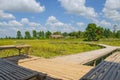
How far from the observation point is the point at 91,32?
35.6m

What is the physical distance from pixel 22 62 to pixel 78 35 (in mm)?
52615

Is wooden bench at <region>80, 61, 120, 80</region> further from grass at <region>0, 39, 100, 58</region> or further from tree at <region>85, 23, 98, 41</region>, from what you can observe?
tree at <region>85, 23, 98, 41</region>

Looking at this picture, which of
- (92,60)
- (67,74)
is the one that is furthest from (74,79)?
(92,60)

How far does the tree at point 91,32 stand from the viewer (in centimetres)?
3556

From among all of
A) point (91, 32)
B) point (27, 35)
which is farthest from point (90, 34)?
point (27, 35)

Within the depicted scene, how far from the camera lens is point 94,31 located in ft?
116

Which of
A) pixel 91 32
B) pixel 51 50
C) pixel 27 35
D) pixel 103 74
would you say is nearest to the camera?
pixel 103 74

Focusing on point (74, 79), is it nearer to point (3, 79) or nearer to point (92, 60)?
point (3, 79)

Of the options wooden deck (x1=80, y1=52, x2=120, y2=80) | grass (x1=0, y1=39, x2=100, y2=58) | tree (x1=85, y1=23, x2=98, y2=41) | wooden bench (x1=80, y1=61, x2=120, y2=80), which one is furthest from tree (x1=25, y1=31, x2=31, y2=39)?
wooden bench (x1=80, y1=61, x2=120, y2=80)

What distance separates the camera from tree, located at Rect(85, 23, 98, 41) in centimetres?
3556

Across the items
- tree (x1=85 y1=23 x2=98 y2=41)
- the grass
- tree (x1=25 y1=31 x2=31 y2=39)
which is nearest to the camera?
the grass

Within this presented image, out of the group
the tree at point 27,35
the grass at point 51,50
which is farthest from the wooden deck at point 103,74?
the tree at point 27,35

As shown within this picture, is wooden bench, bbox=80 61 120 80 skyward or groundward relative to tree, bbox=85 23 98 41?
groundward

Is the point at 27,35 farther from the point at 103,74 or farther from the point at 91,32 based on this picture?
the point at 103,74
